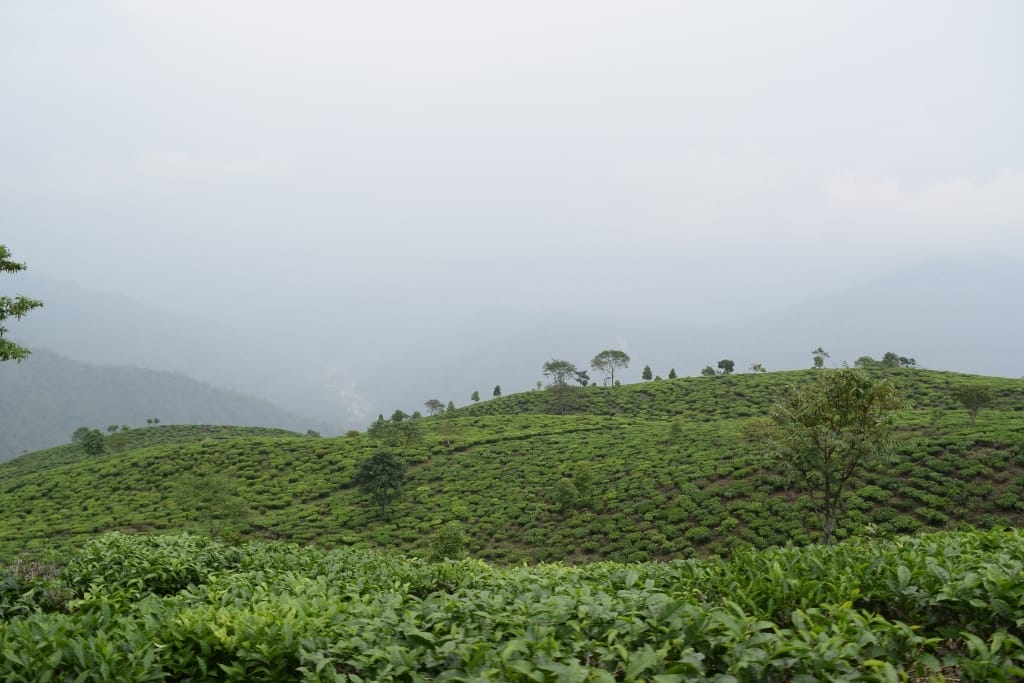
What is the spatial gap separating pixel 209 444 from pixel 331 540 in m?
30.2

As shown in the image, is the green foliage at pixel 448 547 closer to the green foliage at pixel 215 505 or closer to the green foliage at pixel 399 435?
the green foliage at pixel 215 505

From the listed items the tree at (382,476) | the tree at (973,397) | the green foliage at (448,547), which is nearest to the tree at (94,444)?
the tree at (382,476)

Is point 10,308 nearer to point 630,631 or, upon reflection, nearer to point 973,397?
point 630,631

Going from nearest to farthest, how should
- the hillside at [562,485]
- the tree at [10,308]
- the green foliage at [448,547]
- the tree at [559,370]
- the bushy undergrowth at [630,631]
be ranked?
the bushy undergrowth at [630,631], the tree at [10,308], the green foliage at [448,547], the hillside at [562,485], the tree at [559,370]

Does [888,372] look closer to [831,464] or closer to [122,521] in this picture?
[831,464]

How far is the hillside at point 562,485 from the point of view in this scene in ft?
74.9

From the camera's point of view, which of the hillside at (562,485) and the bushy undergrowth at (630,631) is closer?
the bushy undergrowth at (630,631)

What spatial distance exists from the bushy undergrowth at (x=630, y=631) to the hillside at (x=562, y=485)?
688cm

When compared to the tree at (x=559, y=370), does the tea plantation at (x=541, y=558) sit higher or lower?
lower

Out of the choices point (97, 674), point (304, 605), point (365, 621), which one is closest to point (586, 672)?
point (365, 621)

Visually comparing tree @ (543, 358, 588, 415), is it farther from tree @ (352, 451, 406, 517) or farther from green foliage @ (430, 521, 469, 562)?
green foliage @ (430, 521, 469, 562)

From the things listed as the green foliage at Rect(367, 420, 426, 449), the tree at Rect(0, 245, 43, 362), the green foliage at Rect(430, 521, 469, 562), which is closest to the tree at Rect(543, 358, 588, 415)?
the green foliage at Rect(367, 420, 426, 449)

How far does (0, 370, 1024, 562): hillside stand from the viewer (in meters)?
22.8

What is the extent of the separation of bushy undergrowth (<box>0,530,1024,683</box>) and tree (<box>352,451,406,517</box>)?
27562 mm
